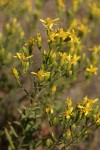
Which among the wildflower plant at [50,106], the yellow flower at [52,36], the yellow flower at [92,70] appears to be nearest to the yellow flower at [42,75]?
the wildflower plant at [50,106]

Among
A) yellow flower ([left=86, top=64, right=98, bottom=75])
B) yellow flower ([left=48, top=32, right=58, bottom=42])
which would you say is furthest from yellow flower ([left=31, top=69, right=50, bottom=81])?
yellow flower ([left=86, top=64, right=98, bottom=75])

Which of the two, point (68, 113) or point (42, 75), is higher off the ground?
point (42, 75)

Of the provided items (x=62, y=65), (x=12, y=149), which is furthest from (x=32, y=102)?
(x=12, y=149)

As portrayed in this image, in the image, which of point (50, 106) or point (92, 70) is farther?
point (92, 70)

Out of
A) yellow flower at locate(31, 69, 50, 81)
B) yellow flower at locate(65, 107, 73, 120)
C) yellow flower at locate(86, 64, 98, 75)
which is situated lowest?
yellow flower at locate(65, 107, 73, 120)

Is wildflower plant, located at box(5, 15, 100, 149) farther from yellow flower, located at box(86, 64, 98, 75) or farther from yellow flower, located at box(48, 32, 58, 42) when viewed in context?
yellow flower, located at box(86, 64, 98, 75)

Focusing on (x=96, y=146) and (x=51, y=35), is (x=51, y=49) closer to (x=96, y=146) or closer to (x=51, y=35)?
(x=51, y=35)

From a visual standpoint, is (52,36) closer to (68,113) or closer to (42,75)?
(42,75)

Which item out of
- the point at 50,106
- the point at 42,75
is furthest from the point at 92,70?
the point at 42,75

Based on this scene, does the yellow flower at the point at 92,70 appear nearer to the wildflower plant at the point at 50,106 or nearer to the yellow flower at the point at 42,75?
the wildflower plant at the point at 50,106

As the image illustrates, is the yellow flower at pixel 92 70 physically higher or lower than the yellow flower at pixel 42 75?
lower

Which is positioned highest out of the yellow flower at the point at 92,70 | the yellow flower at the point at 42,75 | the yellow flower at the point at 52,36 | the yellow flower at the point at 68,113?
the yellow flower at the point at 52,36

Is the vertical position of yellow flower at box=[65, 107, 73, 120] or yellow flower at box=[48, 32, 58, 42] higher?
yellow flower at box=[48, 32, 58, 42]
